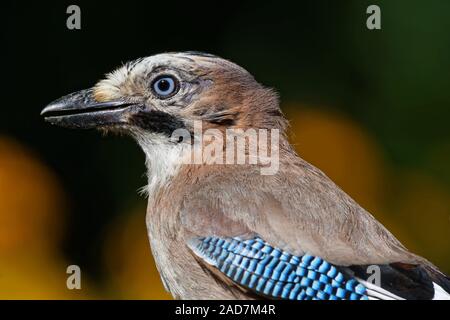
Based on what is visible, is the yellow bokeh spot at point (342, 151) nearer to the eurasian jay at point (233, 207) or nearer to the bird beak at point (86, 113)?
the eurasian jay at point (233, 207)

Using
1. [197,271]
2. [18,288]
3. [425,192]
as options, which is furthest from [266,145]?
[425,192]

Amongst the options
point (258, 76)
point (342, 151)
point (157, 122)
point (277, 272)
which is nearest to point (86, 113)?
point (157, 122)

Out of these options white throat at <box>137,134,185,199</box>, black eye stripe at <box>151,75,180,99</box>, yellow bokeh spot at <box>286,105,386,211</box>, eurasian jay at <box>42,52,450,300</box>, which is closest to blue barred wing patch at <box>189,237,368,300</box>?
eurasian jay at <box>42,52,450,300</box>

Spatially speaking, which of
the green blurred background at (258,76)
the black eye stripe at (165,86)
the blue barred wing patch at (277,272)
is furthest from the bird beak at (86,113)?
the green blurred background at (258,76)

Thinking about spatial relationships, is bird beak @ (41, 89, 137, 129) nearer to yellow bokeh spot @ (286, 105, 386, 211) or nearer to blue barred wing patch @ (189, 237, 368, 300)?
blue barred wing patch @ (189, 237, 368, 300)

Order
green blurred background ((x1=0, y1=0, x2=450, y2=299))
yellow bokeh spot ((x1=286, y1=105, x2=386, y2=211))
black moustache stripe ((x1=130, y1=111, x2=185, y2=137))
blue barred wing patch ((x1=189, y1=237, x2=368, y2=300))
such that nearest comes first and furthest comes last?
blue barred wing patch ((x1=189, y1=237, x2=368, y2=300))
black moustache stripe ((x1=130, y1=111, x2=185, y2=137))
green blurred background ((x1=0, y1=0, x2=450, y2=299))
yellow bokeh spot ((x1=286, y1=105, x2=386, y2=211))

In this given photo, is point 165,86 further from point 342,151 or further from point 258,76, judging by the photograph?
point 258,76

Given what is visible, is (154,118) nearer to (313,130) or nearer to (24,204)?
(24,204)
